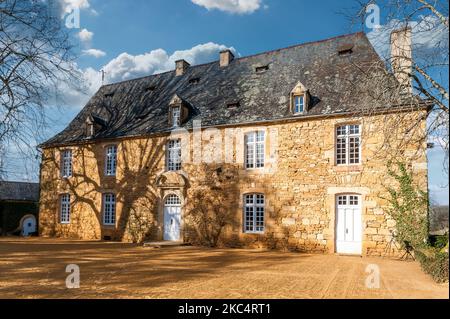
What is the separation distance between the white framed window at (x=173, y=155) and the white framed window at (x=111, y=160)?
11.4 ft

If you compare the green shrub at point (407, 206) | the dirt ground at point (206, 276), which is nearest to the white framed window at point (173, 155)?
the dirt ground at point (206, 276)

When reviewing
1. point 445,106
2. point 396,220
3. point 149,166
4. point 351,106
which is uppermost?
point 351,106

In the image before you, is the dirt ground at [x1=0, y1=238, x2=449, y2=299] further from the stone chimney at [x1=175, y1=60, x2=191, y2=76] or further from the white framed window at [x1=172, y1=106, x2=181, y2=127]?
the stone chimney at [x1=175, y1=60, x2=191, y2=76]

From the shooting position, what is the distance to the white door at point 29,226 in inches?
913

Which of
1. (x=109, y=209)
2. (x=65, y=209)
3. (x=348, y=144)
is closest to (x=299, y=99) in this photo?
(x=348, y=144)

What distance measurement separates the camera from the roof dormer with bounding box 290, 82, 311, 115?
46.8 ft

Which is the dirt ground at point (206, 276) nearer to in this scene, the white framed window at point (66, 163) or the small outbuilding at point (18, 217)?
the white framed window at point (66, 163)

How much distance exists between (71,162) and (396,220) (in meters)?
16.7

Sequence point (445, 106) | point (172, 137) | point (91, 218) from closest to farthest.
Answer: point (445, 106)
point (172, 137)
point (91, 218)

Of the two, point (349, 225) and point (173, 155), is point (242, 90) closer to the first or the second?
point (173, 155)

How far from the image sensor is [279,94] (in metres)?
15.8

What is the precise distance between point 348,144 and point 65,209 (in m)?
15.6
